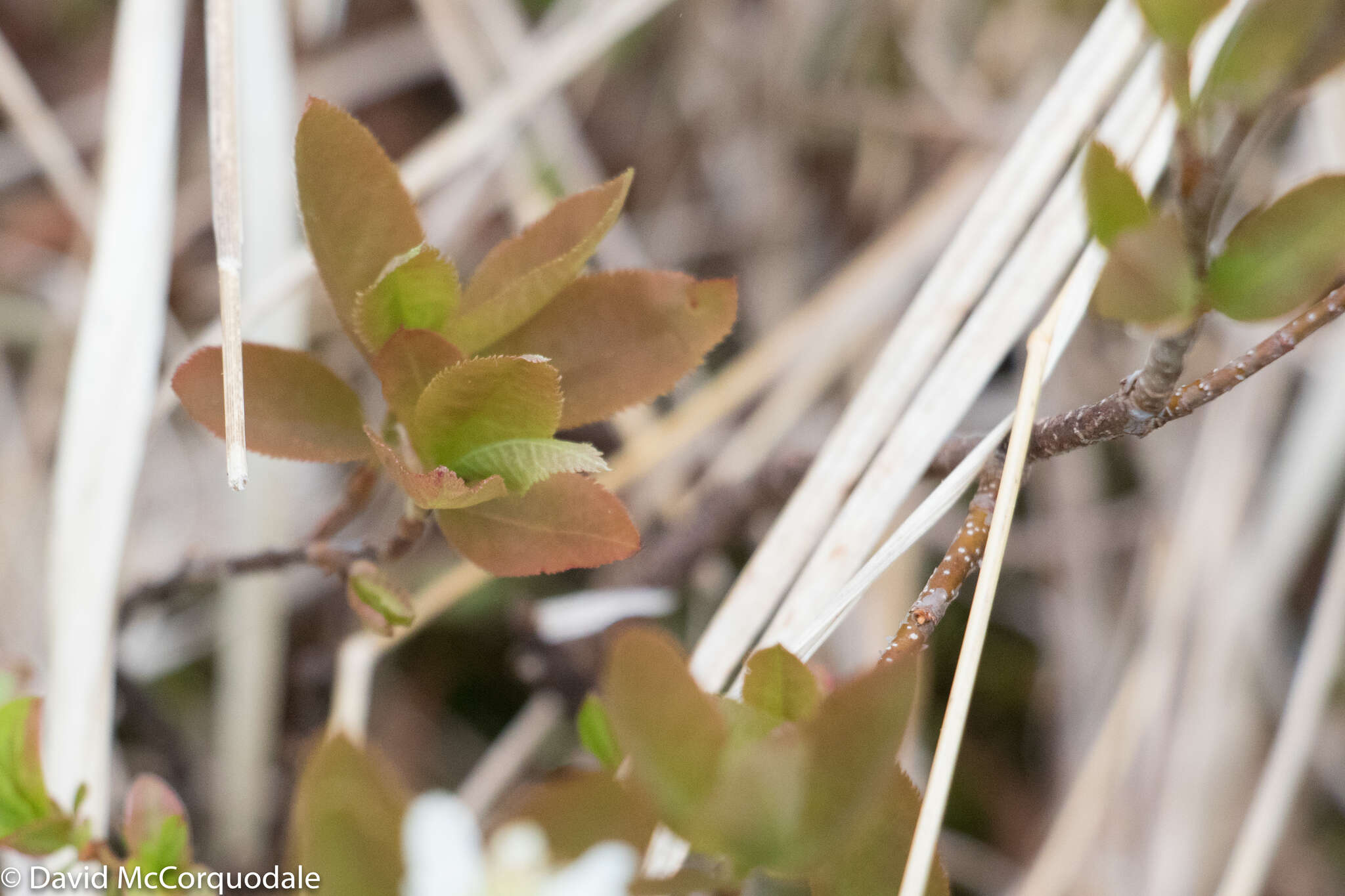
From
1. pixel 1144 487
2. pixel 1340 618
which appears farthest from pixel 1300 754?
pixel 1144 487

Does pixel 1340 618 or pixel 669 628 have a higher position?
pixel 1340 618

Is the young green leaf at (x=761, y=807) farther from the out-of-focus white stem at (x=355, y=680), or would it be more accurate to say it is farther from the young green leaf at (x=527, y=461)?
the out-of-focus white stem at (x=355, y=680)

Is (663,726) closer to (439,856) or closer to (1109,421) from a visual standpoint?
(439,856)

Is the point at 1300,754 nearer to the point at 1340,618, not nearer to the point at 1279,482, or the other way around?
the point at 1340,618

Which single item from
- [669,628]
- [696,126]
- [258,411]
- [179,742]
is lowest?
[179,742]

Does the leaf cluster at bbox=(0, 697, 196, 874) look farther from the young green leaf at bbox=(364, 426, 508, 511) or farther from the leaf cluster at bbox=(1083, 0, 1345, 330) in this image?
the leaf cluster at bbox=(1083, 0, 1345, 330)

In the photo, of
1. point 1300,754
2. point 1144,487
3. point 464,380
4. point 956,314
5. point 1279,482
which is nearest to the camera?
point 464,380
